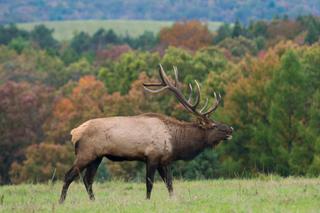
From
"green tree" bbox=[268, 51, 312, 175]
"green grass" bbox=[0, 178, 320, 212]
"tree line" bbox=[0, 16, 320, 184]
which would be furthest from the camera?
"green tree" bbox=[268, 51, 312, 175]

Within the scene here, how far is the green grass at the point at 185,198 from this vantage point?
42.3 feet

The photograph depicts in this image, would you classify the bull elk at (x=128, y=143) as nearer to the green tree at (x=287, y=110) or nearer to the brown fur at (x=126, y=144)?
the brown fur at (x=126, y=144)

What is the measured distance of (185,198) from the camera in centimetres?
1443

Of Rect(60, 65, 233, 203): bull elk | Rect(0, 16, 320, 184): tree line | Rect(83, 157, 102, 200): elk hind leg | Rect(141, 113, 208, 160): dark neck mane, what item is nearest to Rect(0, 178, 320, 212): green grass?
Rect(83, 157, 102, 200): elk hind leg

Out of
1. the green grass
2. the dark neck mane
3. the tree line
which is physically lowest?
the tree line

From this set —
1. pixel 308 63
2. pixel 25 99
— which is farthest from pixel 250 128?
pixel 25 99

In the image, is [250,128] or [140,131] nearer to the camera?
[140,131]

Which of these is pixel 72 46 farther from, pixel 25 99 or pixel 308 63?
pixel 308 63

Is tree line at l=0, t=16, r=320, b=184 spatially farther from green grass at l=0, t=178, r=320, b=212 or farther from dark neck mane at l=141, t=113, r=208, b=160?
dark neck mane at l=141, t=113, r=208, b=160

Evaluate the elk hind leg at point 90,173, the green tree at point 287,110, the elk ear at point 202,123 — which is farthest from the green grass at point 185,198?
the green tree at point 287,110

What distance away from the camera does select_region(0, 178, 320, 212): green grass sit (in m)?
12.9

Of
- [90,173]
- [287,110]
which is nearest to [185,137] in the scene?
[90,173]

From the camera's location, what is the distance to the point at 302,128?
5231 cm

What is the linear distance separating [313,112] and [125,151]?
37.9m
